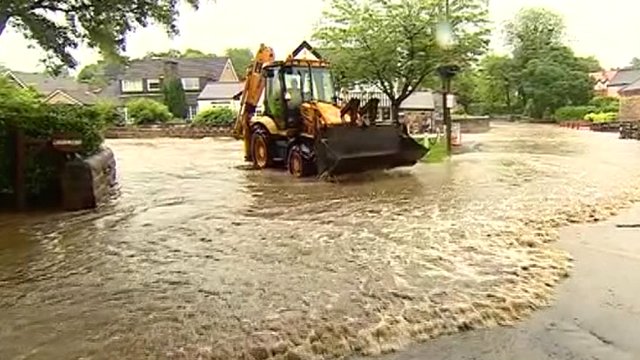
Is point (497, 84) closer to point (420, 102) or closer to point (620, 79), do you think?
point (620, 79)

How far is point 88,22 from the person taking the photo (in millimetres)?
12227

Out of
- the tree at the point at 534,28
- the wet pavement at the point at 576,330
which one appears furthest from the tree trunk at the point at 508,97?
the wet pavement at the point at 576,330

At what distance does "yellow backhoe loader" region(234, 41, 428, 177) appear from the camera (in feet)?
43.0

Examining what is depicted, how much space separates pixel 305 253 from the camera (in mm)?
6977

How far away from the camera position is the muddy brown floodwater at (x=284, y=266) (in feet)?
14.9

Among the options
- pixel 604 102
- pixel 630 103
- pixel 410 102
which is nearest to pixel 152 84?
pixel 410 102

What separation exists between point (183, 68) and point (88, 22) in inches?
1775

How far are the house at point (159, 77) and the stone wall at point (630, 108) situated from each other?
30656 millimetres

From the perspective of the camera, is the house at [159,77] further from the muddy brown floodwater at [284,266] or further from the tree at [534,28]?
the muddy brown floodwater at [284,266]

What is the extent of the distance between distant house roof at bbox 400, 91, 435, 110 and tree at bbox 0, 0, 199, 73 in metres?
26.1

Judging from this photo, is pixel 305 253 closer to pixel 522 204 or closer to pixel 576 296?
pixel 576 296

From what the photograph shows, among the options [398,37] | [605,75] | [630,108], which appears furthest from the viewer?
[605,75]

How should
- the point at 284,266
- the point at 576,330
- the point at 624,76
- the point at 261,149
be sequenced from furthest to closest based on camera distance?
the point at 624,76, the point at 261,149, the point at 284,266, the point at 576,330

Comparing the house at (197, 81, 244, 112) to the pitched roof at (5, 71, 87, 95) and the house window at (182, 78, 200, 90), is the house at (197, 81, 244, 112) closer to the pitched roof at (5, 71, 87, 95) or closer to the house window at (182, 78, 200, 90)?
the house window at (182, 78, 200, 90)
